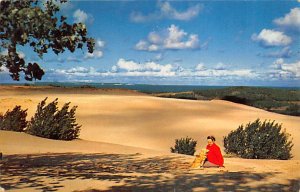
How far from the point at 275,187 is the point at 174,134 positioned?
1583cm

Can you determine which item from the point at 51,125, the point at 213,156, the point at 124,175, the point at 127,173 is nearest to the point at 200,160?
the point at 213,156

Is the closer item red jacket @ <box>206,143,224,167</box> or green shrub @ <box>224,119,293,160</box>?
red jacket @ <box>206,143,224,167</box>

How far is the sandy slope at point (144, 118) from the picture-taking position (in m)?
25.1

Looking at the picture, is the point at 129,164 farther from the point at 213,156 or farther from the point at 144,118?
the point at 144,118

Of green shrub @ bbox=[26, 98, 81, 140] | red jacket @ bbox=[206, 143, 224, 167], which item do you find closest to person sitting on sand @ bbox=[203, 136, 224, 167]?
red jacket @ bbox=[206, 143, 224, 167]

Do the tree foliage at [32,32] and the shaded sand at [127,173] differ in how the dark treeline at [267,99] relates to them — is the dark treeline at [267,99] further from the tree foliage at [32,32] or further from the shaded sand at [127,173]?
the tree foliage at [32,32]

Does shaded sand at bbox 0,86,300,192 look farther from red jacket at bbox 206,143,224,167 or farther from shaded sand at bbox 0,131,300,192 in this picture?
red jacket at bbox 206,143,224,167

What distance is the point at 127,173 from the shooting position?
477 inches

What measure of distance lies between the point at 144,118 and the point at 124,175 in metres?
20.6

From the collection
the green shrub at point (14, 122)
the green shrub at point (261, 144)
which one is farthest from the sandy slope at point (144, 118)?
the green shrub at point (14, 122)

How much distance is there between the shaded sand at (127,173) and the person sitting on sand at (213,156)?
11.9 inches

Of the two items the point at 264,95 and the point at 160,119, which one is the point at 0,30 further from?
the point at 264,95

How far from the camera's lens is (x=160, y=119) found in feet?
106

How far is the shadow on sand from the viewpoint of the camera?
1029 centimetres
